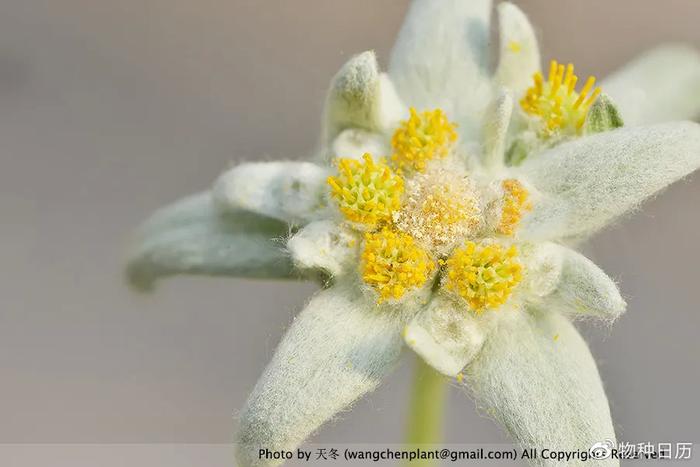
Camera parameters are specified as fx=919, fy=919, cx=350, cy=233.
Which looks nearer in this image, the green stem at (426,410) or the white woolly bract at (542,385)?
the white woolly bract at (542,385)

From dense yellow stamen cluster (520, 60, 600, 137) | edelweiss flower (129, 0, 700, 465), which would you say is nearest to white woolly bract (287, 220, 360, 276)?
edelweiss flower (129, 0, 700, 465)

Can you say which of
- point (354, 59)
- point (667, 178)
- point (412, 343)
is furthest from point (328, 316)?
point (667, 178)

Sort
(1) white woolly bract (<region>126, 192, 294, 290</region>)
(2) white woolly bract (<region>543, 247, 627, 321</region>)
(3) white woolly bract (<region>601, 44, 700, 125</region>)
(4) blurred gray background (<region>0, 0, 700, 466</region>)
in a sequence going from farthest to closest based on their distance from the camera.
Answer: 1. (4) blurred gray background (<region>0, 0, 700, 466</region>)
2. (3) white woolly bract (<region>601, 44, 700, 125</region>)
3. (1) white woolly bract (<region>126, 192, 294, 290</region>)
4. (2) white woolly bract (<region>543, 247, 627, 321</region>)

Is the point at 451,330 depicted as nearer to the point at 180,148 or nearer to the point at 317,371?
the point at 317,371

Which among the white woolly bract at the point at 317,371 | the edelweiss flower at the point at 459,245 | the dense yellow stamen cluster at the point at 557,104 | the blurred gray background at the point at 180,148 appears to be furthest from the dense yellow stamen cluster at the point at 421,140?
the blurred gray background at the point at 180,148

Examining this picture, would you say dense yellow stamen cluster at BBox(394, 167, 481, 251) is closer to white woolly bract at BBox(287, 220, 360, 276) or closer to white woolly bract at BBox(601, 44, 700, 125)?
white woolly bract at BBox(287, 220, 360, 276)

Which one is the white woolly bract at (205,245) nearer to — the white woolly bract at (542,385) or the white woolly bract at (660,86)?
the white woolly bract at (542,385)

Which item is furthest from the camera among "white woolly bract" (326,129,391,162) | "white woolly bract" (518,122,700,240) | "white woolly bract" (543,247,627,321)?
"white woolly bract" (326,129,391,162)
